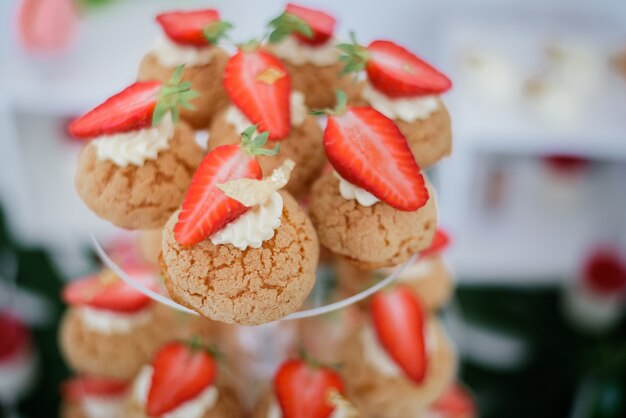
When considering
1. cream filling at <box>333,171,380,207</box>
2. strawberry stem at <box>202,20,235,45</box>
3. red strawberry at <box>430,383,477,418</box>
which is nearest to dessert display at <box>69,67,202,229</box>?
strawberry stem at <box>202,20,235,45</box>

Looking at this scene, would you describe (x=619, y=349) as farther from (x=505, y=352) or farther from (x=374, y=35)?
(x=374, y=35)

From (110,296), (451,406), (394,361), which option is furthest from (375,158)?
(451,406)

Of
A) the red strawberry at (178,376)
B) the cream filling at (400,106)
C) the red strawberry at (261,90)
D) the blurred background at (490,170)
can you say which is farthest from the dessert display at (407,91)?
the blurred background at (490,170)

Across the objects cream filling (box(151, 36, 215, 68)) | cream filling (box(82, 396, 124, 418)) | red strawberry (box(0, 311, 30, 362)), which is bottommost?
red strawberry (box(0, 311, 30, 362))

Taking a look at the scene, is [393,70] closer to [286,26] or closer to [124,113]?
[286,26]

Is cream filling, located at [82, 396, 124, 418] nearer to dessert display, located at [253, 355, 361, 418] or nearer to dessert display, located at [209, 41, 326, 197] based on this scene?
dessert display, located at [253, 355, 361, 418]

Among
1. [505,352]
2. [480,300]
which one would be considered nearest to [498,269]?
[480,300]

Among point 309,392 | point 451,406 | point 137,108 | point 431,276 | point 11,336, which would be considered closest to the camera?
point 137,108
